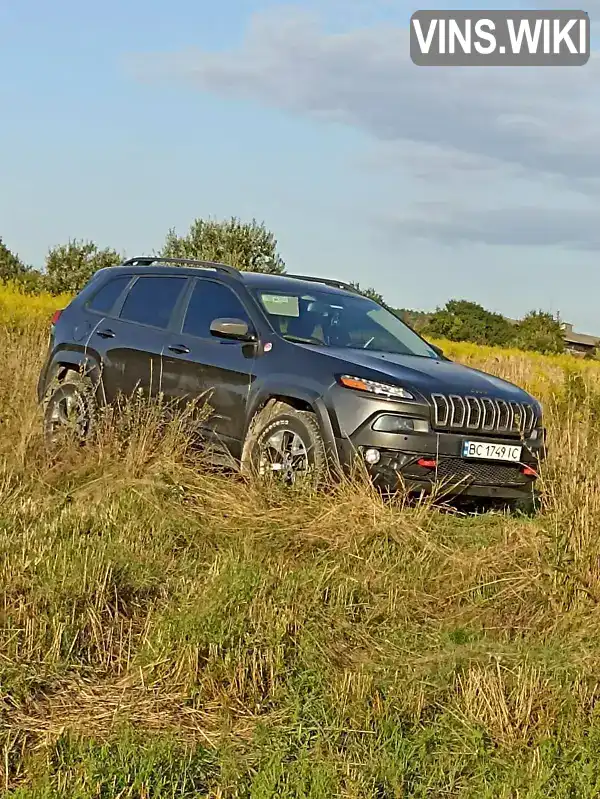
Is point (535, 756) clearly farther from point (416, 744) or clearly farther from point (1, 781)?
point (1, 781)

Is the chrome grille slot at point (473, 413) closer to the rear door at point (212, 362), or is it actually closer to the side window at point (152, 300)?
the rear door at point (212, 362)

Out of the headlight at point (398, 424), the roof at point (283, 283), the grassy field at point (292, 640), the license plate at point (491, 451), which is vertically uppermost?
the roof at point (283, 283)

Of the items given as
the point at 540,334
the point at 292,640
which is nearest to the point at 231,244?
the point at 540,334

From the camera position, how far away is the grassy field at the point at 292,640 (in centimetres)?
359

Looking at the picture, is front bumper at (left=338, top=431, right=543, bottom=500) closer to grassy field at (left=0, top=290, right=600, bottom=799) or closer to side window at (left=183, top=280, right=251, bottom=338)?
grassy field at (left=0, top=290, right=600, bottom=799)

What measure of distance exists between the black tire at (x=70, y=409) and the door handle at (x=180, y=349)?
0.83 m

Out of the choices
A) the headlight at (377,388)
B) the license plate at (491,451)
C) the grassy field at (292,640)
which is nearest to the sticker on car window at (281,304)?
the headlight at (377,388)

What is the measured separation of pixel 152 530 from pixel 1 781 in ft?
8.31

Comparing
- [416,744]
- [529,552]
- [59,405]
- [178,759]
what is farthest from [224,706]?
[59,405]

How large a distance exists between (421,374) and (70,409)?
3.22 m

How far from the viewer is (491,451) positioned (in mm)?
7168

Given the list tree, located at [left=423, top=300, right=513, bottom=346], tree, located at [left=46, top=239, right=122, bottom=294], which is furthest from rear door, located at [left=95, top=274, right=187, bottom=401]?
tree, located at [left=423, top=300, right=513, bottom=346]

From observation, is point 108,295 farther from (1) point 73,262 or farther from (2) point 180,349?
(1) point 73,262

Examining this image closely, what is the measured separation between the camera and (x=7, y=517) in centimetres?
586
